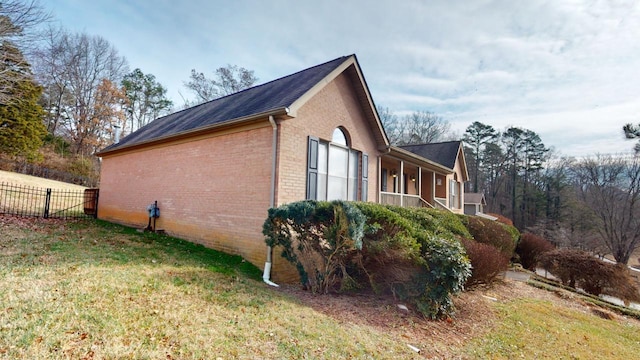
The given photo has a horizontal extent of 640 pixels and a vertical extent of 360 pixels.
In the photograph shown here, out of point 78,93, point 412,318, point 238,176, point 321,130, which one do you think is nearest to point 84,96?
point 78,93

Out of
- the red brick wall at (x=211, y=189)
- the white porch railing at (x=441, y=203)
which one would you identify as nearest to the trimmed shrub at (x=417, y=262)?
the red brick wall at (x=211, y=189)

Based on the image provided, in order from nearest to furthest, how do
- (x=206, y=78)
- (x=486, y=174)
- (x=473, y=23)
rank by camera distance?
(x=473, y=23), (x=206, y=78), (x=486, y=174)

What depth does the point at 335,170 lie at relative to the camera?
32.1 ft

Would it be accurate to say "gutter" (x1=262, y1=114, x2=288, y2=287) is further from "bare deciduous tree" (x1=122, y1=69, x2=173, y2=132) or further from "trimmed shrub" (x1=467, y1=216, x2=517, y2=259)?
"bare deciduous tree" (x1=122, y1=69, x2=173, y2=132)

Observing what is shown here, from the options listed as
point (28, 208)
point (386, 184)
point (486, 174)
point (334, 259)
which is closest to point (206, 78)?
point (28, 208)

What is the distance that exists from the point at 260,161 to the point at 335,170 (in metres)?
2.73

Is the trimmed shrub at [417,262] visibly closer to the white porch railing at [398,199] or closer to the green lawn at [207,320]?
the green lawn at [207,320]

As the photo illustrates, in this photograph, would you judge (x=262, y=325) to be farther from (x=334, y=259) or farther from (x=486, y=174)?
(x=486, y=174)

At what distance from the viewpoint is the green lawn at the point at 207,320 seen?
11.4 feet

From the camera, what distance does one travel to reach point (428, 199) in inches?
811

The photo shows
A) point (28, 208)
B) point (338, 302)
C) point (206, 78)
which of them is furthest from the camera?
point (206, 78)

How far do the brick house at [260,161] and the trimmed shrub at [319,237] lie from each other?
A: 113 cm

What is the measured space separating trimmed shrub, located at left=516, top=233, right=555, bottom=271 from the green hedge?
13589 millimetres

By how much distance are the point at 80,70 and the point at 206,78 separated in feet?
35.9
